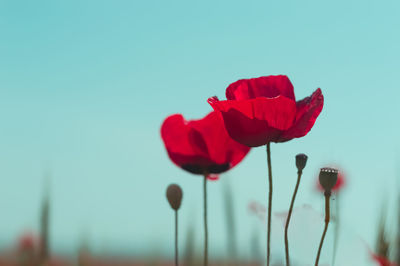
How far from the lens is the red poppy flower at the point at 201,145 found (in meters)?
0.77


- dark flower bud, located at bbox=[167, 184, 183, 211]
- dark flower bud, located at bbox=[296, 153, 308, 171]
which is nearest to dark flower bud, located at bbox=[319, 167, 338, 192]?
dark flower bud, located at bbox=[296, 153, 308, 171]

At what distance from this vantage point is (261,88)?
25.9 inches

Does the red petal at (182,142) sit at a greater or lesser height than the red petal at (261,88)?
lesser

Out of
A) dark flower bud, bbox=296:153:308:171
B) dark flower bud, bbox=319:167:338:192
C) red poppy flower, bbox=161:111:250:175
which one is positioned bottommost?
dark flower bud, bbox=319:167:338:192

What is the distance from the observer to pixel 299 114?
63cm

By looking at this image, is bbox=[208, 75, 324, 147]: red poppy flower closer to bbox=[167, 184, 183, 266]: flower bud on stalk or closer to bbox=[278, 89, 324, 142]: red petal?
bbox=[278, 89, 324, 142]: red petal

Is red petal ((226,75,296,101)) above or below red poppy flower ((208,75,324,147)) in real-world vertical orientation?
above

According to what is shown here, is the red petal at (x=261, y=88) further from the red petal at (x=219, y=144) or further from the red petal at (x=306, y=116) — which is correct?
the red petal at (x=219, y=144)

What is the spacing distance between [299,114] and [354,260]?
22cm

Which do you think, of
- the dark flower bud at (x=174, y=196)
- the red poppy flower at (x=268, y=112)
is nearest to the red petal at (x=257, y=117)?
the red poppy flower at (x=268, y=112)

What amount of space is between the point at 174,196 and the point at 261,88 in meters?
0.16

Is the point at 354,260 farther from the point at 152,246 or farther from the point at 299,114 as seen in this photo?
the point at 152,246

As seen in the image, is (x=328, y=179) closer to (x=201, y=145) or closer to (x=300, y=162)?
(x=300, y=162)

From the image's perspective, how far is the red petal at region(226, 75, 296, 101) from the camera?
0.64m
